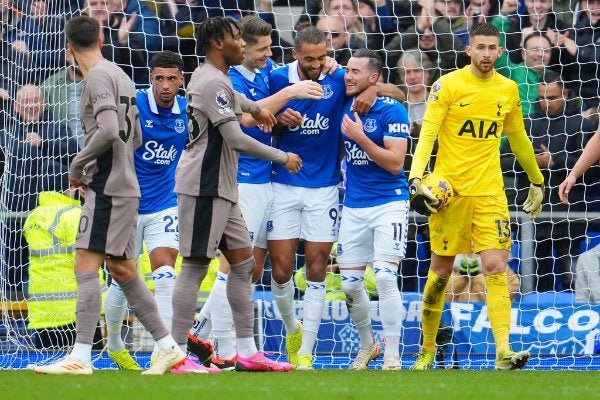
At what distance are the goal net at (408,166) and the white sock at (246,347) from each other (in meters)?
2.73

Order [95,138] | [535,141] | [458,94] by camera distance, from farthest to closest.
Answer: [535,141]
[458,94]
[95,138]

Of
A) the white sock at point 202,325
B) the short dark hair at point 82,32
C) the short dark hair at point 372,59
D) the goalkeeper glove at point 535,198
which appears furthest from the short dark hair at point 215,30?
the goalkeeper glove at point 535,198

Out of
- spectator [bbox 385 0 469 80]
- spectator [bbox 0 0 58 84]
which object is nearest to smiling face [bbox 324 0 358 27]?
spectator [bbox 385 0 469 80]

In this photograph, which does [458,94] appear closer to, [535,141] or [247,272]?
[247,272]

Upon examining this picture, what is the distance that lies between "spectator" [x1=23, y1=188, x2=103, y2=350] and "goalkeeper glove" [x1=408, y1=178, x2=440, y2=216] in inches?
134

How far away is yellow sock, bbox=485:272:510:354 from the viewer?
8.89 metres

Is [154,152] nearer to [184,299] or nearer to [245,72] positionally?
[245,72]

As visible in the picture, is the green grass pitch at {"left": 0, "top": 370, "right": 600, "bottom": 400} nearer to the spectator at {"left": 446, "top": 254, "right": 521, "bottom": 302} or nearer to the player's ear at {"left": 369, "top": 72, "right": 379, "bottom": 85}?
the player's ear at {"left": 369, "top": 72, "right": 379, "bottom": 85}

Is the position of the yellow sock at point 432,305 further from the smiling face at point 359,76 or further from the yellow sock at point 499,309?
the smiling face at point 359,76

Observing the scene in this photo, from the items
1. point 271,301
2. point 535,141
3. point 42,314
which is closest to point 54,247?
point 42,314

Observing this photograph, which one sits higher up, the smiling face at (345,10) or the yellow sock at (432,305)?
the smiling face at (345,10)

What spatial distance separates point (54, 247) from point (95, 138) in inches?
156

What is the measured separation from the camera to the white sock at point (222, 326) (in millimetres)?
8992

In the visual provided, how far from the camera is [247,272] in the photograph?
318 inches
